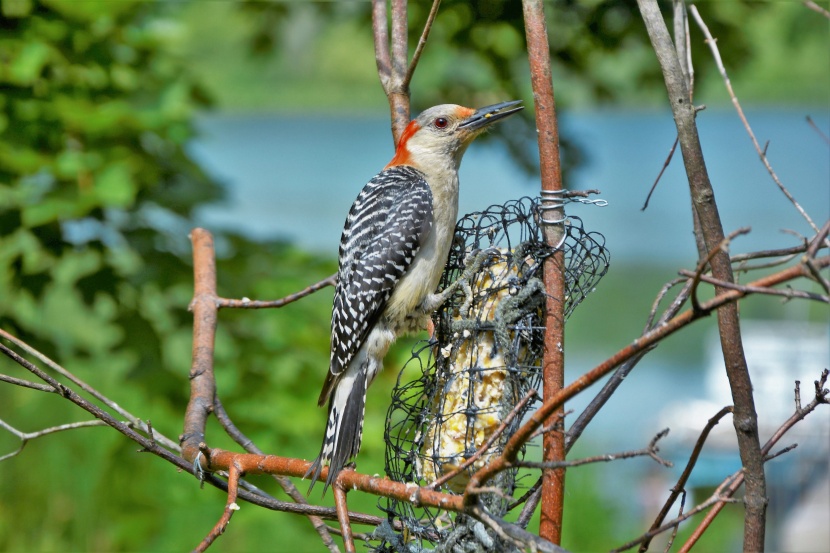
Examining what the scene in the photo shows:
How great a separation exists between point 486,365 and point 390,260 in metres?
0.78

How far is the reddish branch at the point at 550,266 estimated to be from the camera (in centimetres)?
182

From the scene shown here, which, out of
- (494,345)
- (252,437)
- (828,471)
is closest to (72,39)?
(252,437)

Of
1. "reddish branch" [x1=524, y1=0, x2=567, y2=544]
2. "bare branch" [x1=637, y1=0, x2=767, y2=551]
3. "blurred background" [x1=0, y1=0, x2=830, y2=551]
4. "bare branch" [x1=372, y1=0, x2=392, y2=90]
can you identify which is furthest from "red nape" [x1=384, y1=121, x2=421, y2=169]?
"bare branch" [x1=637, y1=0, x2=767, y2=551]

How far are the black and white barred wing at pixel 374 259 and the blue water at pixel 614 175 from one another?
28.3 ft

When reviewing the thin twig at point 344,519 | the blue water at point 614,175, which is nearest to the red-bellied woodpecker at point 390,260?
the thin twig at point 344,519

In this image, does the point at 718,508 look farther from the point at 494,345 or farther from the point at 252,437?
the point at 252,437

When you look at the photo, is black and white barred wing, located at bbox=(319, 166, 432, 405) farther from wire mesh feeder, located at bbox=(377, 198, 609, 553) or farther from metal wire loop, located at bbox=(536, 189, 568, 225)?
metal wire loop, located at bbox=(536, 189, 568, 225)

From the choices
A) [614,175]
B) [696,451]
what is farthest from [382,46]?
[614,175]

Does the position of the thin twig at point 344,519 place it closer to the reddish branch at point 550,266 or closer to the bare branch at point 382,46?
the reddish branch at point 550,266

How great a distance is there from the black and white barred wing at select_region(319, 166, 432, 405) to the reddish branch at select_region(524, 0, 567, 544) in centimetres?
94

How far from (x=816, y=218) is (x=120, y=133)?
1304 centimetres

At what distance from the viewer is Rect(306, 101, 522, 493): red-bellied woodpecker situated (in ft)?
9.36

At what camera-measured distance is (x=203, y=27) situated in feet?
57.4

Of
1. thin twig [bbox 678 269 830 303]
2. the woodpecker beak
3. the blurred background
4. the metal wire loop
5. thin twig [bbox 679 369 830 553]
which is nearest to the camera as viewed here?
thin twig [bbox 678 269 830 303]
